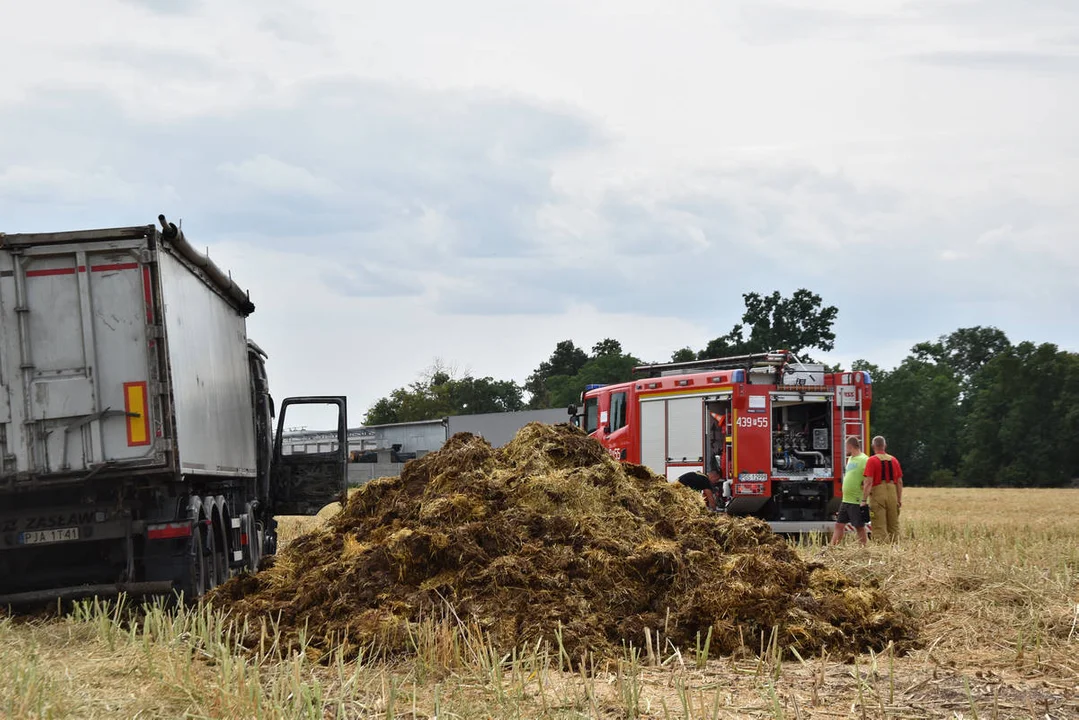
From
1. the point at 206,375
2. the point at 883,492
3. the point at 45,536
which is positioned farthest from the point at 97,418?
the point at 883,492

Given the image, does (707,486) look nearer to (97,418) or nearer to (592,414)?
(592,414)

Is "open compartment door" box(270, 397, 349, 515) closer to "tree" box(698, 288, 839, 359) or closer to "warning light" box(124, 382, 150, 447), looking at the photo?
"warning light" box(124, 382, 150, 447)

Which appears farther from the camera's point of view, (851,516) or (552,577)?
(851,516)

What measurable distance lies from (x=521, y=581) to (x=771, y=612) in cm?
181

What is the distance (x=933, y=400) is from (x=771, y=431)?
6664 centimetres

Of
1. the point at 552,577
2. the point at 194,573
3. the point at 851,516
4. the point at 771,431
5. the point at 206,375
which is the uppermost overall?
the point at 206,375

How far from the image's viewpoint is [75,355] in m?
10.6

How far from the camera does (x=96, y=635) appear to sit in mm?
9156

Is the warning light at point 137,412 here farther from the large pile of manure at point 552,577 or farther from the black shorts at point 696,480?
the black shorts at point 696,480

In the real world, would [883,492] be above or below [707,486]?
above

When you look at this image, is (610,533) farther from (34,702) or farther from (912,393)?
(912,393)

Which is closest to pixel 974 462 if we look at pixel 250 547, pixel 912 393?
pixel 912 393

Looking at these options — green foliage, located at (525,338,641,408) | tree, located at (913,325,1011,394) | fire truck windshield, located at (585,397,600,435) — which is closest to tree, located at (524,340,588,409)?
green foliage, located at (525,338,641,408)

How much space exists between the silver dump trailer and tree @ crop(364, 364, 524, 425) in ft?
262
